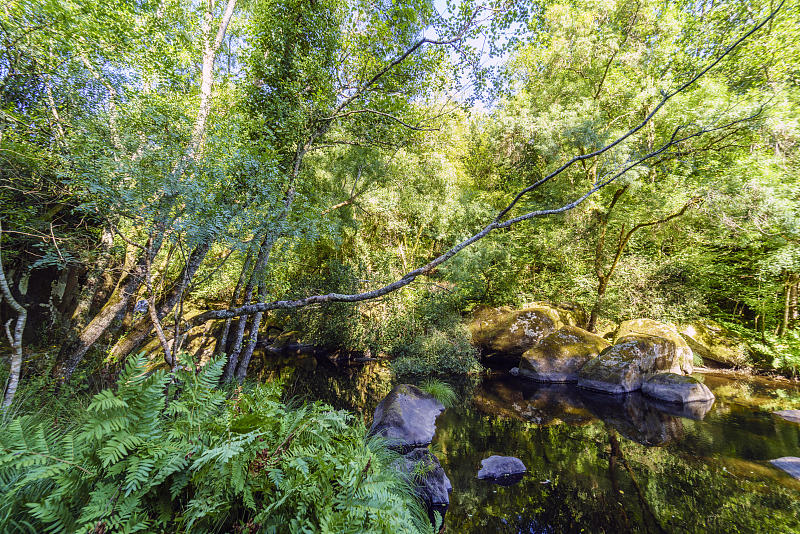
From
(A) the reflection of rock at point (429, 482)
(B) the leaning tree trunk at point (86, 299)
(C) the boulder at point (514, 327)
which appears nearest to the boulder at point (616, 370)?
(C) the boulder at point (514, 327)

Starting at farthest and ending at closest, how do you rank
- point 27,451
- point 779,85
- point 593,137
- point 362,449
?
point 593,137
point 779,85
point 362,449
point 27,451

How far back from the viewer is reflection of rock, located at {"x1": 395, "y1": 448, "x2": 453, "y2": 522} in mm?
3887

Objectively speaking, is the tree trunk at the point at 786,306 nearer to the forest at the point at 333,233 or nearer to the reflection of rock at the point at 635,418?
the forest at the point at 333,233

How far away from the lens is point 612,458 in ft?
17.3

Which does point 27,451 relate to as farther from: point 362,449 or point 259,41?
point 259,41

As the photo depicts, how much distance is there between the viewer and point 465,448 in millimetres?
5473

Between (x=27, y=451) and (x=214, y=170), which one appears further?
(x=214, y=170)

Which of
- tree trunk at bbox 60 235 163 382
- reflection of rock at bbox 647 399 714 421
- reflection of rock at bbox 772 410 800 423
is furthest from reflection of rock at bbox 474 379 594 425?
tree trunk at bbox 60 235 163 382

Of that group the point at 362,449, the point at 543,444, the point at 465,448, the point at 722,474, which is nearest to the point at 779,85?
the point at 722,474

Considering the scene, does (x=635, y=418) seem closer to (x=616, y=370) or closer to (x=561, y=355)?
(x=616, y=370)

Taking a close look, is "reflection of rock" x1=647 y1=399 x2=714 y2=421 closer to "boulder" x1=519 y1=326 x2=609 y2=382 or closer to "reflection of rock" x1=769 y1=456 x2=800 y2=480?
"reflection of rock" x1=769 y1=456 x2=800 y2=480

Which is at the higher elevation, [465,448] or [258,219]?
[258,219]

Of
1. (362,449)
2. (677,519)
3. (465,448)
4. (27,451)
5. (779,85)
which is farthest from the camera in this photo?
(779,85)

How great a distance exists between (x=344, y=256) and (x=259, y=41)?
23.7 ft
